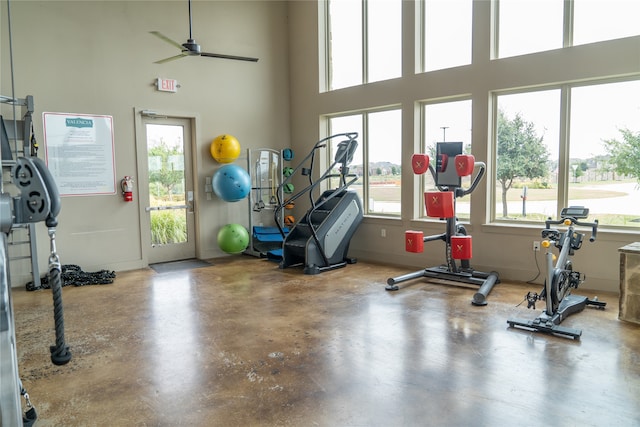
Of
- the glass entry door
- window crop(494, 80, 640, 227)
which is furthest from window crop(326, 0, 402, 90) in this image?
the glass entry door

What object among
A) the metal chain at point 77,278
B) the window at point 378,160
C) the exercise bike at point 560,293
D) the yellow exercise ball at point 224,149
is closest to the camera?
the exercise bike at point 560,293

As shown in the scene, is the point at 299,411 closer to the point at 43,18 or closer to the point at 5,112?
the point at 5,112

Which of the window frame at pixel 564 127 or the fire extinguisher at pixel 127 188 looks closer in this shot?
the window frame at pixel 564 127

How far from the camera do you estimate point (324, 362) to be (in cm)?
322

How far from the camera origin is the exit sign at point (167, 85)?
6.71 metres

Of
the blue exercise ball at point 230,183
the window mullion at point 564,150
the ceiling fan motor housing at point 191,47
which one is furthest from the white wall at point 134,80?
the window mullion at point 564,150

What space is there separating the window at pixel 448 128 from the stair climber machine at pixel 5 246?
5106 mm

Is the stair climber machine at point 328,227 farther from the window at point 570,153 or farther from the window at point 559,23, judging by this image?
the window at point 559,23

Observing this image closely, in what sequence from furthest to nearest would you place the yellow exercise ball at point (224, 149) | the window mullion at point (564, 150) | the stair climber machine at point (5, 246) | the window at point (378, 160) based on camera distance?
the yellow exercise ball at point (224, 149) < the window at point (378, 160) < the window mullion at point (564, 150) < the stair climber machine at point (5, 246)

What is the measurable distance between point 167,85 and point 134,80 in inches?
19.0

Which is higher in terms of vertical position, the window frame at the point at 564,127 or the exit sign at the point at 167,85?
the exit sign at the point at 167,85

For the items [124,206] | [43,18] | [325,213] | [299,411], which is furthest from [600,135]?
[43,18]

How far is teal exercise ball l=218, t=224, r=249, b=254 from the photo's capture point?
22.7 feet

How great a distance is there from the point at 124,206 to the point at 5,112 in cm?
186
